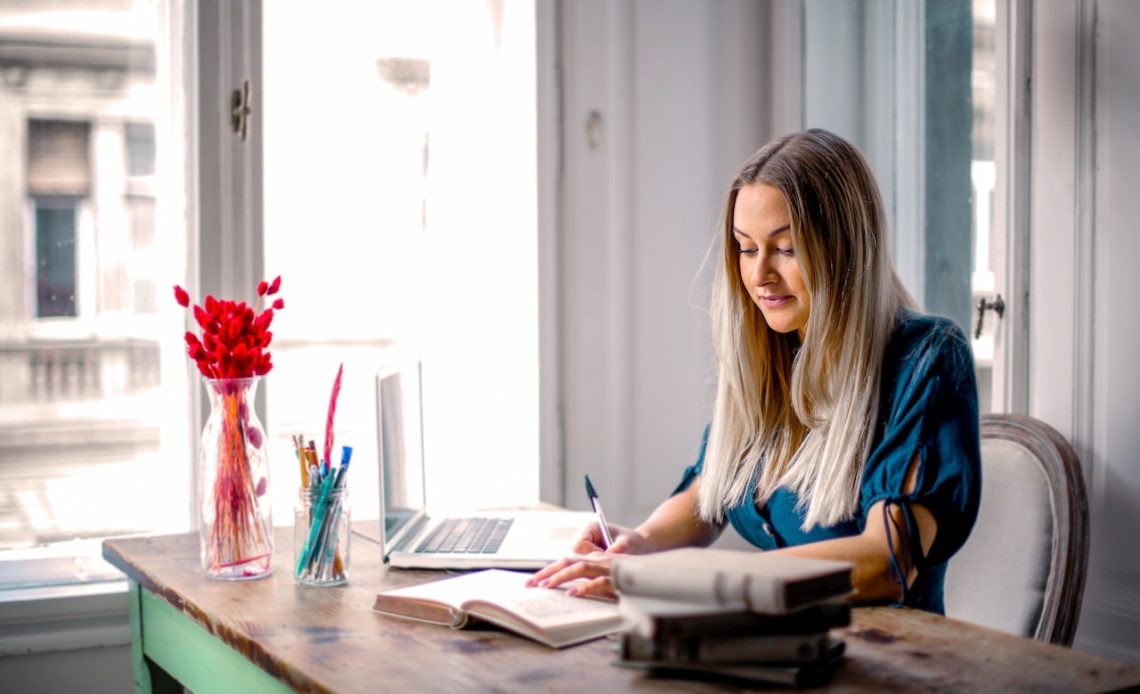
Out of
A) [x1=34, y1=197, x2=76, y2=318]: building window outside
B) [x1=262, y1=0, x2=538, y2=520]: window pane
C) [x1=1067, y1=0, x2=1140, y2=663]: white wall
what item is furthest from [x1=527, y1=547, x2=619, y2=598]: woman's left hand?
[x1=34, y1=197, x2=76, y2=318]: building window outside

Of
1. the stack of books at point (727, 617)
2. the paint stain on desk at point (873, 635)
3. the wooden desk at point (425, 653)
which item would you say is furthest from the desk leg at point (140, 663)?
the paint stain on desk at point (873, 635)

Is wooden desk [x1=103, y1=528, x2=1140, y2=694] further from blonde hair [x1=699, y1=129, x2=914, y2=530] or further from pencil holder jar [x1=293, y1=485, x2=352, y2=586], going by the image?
blonde hair [x1=699, y1=129, x2=914, y2=530]

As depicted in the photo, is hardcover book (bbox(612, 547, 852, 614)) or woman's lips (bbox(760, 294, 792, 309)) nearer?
hardcover book (bbox(612, 547, 852, 614))

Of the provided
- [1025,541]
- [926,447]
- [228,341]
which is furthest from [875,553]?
[228,341]

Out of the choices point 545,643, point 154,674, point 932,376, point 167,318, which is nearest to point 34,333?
point 167,318

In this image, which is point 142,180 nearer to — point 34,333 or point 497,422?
point 34,333

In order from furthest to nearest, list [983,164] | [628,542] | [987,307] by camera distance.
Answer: [983,164]
[987,307]
[628,542]

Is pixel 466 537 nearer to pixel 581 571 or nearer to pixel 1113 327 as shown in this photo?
pixel 581 571

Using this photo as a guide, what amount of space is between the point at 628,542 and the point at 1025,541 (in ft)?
2.43

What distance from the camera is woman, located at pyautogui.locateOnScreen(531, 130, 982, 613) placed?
148 centimetres

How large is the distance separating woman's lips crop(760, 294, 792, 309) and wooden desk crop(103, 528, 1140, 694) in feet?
1.65

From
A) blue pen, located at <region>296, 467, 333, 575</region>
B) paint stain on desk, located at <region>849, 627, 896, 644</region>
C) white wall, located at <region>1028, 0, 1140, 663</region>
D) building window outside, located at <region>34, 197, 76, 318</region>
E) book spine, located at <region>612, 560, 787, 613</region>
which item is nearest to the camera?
book spine, located at <region>612, 560, 787, 613</region>

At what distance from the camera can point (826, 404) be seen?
172cm

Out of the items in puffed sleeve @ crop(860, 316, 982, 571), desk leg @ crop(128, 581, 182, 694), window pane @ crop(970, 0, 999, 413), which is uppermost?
window pane @ crop(970, 0, 999, 413)
